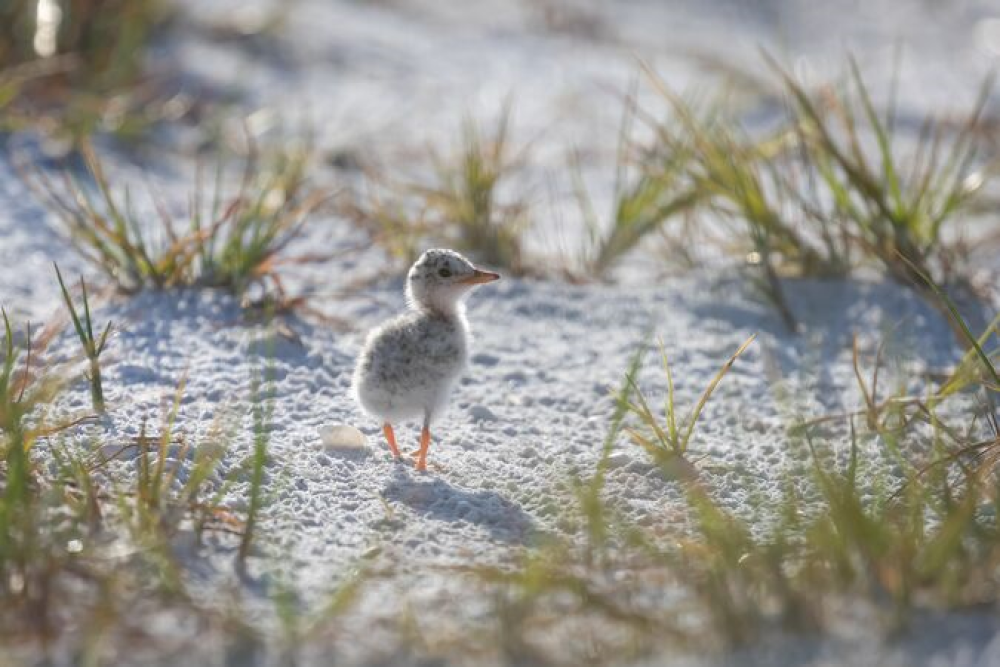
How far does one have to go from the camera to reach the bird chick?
3.16 meters

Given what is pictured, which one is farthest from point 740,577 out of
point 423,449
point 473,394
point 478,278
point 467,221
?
point 467,221

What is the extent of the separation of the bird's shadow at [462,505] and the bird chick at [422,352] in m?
0.12

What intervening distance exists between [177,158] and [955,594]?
4100 millimetres

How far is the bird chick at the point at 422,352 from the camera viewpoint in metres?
3.16

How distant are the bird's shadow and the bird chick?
0.39 ft

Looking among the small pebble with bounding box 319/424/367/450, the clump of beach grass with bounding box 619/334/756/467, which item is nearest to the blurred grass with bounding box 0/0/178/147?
the small pebble with bounding box 319/424/367/450

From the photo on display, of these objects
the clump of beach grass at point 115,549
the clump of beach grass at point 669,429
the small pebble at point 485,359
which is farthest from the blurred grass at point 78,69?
the clump of beach grass at point 669,429

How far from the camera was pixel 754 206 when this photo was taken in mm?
4133

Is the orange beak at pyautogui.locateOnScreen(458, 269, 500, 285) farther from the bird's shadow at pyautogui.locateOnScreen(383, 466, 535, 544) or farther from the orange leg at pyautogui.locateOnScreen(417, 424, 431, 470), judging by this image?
the bird's shadow at pyautogui.locateOnScreen(383, 466, 535, 544)

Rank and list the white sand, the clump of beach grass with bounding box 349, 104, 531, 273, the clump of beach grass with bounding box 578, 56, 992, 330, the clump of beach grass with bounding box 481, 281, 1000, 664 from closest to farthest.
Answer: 1. the clump of beach grass with bounding box 481, 281, 1000, 664
2. the white sand
3. the clump of beach grass with bounding box 578, 56, 992, 330
4. the clump of beach grass with bounding box 349, 104, 531, 273

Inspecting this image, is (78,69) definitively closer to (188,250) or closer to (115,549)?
(188,250)

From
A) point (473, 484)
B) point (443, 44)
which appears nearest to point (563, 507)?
point (473, 484)

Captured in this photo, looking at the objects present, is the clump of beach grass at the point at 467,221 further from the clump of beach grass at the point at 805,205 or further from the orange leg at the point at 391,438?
the orange leg at the point at 391,438

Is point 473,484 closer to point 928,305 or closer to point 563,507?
point 563,507
